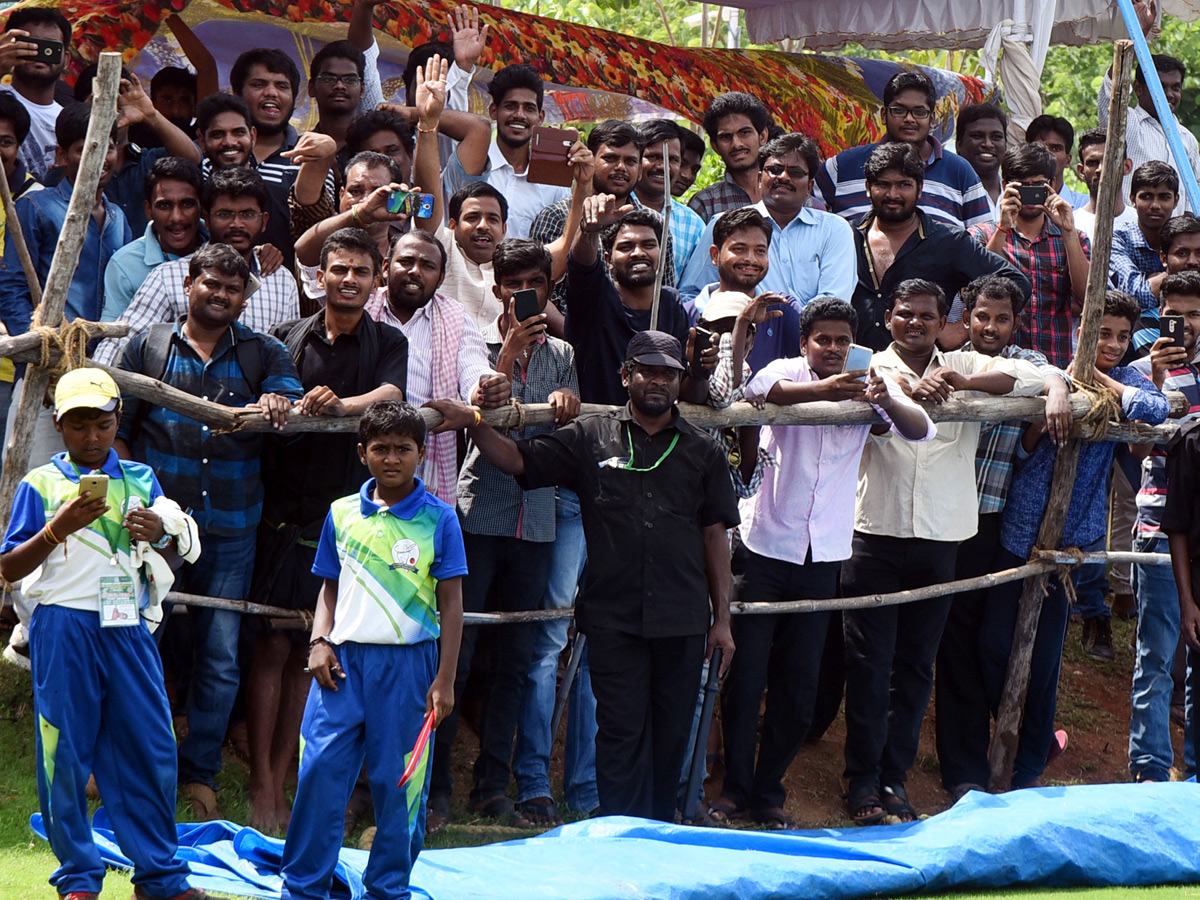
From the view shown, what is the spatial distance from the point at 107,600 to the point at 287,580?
119cm

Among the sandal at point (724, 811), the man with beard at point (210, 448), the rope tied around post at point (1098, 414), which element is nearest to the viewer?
the man with beard at point (210, 448)

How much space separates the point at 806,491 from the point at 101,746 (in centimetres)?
291

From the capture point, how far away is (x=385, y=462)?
4.73 metres

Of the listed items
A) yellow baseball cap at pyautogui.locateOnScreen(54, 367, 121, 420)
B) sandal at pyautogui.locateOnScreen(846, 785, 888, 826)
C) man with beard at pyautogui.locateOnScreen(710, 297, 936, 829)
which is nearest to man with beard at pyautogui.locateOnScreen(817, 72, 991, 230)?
man with beard at pyautogui.locateOnScreen(710, 297, 936, 829)

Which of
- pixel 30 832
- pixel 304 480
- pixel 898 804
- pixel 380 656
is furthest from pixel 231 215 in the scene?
pixel 898 804

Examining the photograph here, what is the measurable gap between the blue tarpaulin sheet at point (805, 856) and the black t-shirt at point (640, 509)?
75cm

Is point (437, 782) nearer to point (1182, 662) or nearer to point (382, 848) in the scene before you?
point (382, 848)

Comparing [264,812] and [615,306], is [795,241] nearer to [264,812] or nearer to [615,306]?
[615,306]

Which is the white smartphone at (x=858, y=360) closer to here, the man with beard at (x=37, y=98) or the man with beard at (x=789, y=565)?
the man with beard at (x=789, y=565)

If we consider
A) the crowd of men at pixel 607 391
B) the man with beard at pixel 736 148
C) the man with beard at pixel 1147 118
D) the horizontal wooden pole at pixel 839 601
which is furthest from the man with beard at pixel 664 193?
the man with beard at pixel 1147 118

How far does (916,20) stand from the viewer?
1347 centimetres

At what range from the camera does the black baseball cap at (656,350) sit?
5461mm

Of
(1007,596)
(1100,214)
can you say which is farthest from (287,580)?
(1100,214)

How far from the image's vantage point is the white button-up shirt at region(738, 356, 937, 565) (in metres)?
6.12
